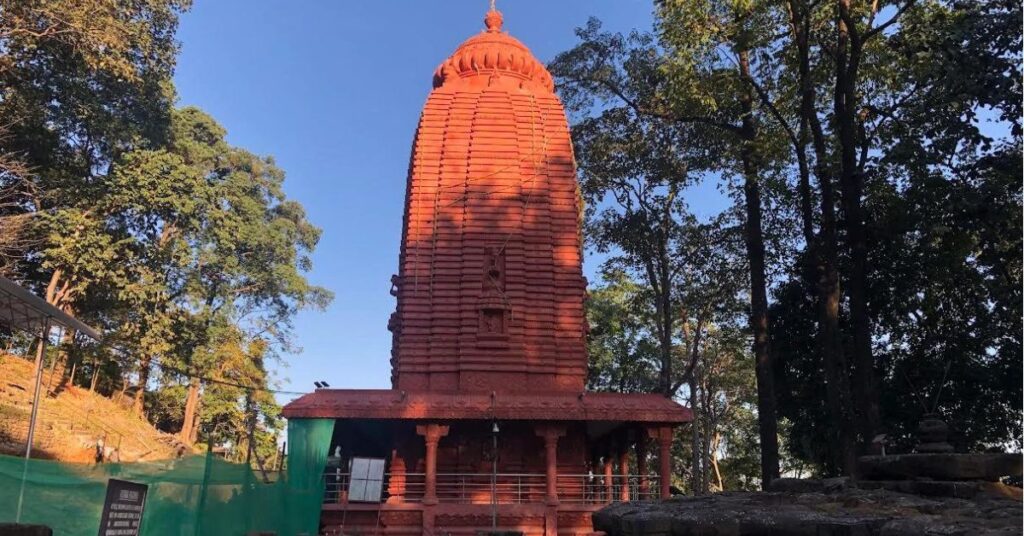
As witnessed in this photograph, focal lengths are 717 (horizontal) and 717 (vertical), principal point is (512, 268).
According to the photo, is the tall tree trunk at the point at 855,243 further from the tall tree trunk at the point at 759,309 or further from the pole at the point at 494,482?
the pole at the point at 494,482

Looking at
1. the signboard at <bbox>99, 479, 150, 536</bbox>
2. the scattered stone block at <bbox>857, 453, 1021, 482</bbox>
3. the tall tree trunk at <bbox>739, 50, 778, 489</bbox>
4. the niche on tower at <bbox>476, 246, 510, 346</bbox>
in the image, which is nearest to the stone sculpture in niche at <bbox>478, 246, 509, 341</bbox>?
the niche on tower at <bbox>476, 246, 510, 346</bbox>

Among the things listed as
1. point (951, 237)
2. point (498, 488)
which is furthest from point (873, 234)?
point (498, 488)

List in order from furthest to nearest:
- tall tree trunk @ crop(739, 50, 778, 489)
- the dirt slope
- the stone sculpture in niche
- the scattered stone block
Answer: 1. the dirt slope
2. the stone sculpture in niche
3. tall tree trunk @ crop(739, 50, 778, 489)
4. the scattered stone block

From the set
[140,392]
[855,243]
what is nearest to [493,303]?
[855,243]

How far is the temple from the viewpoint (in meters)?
14.0

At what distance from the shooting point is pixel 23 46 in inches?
776

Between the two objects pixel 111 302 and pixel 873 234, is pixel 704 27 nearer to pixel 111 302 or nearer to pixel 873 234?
pixel 873 234

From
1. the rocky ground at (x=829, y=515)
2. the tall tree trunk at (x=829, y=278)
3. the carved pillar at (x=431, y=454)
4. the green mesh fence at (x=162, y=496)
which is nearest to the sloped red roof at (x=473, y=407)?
the carved pillar at (x=431, y=454)

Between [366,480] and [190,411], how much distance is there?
18670mm

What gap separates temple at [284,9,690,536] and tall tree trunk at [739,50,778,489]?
7.17 ft

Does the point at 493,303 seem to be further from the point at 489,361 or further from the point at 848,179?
the point at 848,179

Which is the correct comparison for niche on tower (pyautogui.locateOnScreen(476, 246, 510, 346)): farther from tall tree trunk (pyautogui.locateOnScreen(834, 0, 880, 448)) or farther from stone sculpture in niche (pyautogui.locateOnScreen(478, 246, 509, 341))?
tall tree trunk (pyautogui.locateOnScreen(834, 0, 880, 448))

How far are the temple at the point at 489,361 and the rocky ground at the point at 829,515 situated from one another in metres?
9.71

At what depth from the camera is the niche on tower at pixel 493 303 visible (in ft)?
52.7
